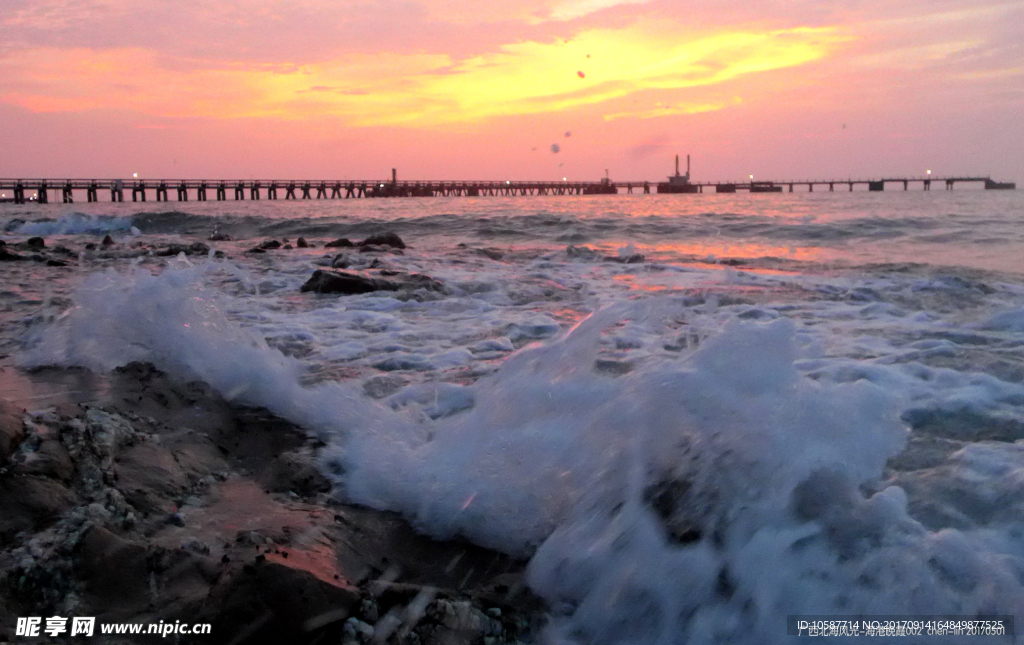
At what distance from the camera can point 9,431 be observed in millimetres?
2244

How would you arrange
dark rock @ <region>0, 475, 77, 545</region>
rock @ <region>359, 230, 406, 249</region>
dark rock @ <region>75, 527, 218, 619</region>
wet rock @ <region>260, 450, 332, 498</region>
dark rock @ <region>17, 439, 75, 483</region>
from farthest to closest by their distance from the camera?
rock @ <region>359, 230, 406, 249</region> → wet rock @ <region>260, 450, 332, 498</region> → dark rock @ <region>17, 439, 75, 483</region> → dark rock @ <region>0, 475, 77, 545</region> → dark rock @ <region>75, 527, 218, 619</region>

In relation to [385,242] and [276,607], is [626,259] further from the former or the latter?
[276,607]

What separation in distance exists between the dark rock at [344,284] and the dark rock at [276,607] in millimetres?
5646

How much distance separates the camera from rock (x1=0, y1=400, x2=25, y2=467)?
7.06 ft

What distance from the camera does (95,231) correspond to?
875 inches

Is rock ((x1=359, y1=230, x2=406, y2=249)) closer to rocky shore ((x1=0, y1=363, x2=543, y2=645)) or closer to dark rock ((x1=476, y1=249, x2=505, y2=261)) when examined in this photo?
dark rock ((x1=476, y1=249, x2=505, y2=261))

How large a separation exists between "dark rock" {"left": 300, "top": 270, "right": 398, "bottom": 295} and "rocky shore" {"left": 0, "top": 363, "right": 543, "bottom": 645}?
4500mm

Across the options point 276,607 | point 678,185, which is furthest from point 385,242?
point 678,185

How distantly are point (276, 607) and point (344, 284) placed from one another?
5.97 meters

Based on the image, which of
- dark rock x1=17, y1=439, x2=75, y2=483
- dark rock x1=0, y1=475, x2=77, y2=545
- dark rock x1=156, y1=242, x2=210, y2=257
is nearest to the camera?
dark rock x1=0, y1=475, x2=77, y2=545

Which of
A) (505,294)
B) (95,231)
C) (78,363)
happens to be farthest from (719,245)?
(95,231)

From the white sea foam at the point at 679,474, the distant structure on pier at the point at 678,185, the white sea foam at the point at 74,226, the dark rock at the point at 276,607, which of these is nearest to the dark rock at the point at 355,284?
the white sea foam at the point at 679,474

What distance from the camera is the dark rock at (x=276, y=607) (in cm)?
162

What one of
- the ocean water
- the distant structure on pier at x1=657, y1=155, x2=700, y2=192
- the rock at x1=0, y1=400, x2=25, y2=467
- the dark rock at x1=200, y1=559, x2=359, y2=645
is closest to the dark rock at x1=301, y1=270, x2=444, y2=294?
the ocean water
